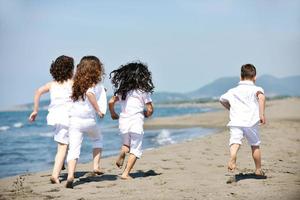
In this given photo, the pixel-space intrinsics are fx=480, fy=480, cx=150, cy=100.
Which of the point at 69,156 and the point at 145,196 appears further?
the point at 69,156

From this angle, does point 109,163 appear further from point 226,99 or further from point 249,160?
point 226,99

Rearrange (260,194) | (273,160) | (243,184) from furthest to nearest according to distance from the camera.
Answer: (273,160)
(243,184)
(260,194)

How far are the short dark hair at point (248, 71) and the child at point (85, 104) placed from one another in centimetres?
203

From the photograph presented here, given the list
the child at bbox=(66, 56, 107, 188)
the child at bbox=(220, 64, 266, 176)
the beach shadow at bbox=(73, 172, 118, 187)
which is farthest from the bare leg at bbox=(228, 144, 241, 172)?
the child at bbox=(66, 56, 107, 188)

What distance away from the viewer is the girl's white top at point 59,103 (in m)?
6.73

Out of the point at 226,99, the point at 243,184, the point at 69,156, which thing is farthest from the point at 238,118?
the point at 69,156

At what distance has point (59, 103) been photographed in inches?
267

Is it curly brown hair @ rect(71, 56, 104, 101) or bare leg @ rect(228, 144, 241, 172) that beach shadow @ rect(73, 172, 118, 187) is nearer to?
curly brown hair @ rect(71, 56, 104, 101)

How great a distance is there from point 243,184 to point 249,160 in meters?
2.87

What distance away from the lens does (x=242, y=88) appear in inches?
272

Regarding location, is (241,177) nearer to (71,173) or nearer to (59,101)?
(71,173)

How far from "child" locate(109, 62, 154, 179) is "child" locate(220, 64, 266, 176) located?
1.17 metres

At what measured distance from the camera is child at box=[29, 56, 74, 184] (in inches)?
265

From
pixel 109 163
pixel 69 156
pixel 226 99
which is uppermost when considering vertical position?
pixel 226 99
